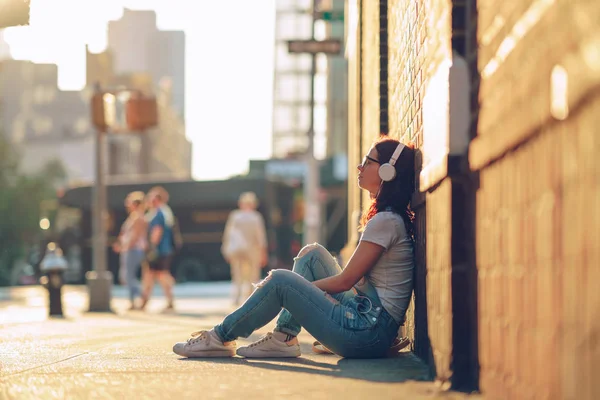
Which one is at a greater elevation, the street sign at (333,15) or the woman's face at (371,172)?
the street sign at (333,15)

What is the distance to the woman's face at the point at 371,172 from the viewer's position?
5840mm

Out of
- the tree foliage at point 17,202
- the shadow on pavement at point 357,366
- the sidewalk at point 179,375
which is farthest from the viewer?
the tree foliage at point 17,202

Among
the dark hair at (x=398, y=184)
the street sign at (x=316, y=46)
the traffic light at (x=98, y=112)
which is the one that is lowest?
the dark hair at (x=398, y=184)

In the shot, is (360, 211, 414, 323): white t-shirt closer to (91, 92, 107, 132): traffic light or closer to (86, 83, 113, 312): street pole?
(86, 83, 113, 312): street pole

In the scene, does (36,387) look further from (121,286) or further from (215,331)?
(121,286)

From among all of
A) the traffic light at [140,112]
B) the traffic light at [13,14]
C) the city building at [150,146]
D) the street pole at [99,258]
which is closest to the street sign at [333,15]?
the traffic light at [140,112]

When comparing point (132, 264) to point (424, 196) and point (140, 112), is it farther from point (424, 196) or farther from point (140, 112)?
point (424, 196)

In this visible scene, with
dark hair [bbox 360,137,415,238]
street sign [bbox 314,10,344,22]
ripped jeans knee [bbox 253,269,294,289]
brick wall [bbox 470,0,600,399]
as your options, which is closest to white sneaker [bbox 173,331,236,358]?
ripped jeans knee [bbox 253,269,294,289]

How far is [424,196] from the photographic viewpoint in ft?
17.1

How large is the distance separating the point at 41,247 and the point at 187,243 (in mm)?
4755

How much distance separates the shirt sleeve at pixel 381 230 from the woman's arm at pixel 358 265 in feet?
0.10

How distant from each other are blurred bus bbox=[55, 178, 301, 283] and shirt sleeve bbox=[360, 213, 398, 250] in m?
23.7

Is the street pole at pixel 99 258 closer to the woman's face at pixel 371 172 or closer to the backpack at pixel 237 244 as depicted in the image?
the backpack at pixel 237 244

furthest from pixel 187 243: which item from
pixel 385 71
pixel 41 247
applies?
pixel 385 71
